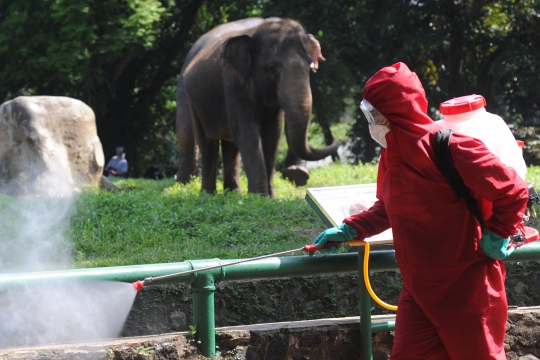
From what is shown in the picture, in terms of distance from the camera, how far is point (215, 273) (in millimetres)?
4078

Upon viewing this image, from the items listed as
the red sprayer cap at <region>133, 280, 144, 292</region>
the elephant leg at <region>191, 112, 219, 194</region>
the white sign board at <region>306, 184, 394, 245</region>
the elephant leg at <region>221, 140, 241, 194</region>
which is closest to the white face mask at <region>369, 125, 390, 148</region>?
the white sign board at <region>306, 184, 394, 245</region>

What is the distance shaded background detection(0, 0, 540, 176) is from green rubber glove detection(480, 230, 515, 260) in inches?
549

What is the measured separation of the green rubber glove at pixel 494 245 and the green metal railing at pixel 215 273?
899 millimetres

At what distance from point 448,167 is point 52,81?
769 inches

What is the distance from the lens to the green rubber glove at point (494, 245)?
3428mm

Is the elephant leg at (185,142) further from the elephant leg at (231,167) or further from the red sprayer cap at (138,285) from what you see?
the red sprayer cap at (138,285)

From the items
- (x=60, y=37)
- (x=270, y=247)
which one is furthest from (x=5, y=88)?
(x=270, y=247)

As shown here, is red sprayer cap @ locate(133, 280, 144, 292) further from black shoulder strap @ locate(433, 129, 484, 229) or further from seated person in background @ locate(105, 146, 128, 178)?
seated person in background @ locate(105, 146, 128, 178)

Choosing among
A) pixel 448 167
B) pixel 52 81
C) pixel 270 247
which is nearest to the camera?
pixel 448 167

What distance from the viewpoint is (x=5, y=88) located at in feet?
73.0

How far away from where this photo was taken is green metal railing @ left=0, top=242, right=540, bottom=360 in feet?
12.5

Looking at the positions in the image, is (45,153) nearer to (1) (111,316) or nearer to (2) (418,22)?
(1) (111,316)

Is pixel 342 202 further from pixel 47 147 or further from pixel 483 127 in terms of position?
pixel 47 147

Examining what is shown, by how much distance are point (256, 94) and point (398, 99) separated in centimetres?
677
